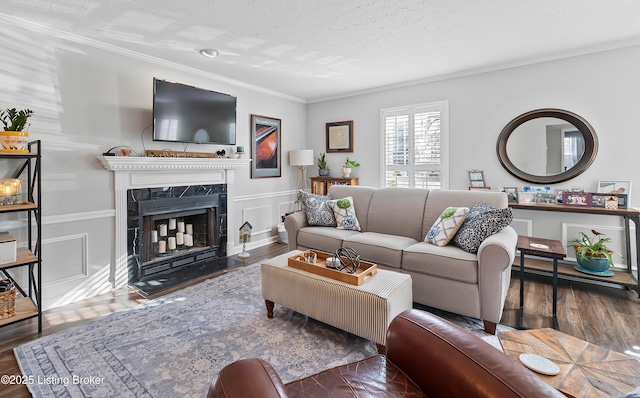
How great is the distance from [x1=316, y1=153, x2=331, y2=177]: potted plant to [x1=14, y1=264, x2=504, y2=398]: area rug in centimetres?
293

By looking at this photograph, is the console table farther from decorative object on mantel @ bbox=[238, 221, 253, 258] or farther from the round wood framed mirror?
decorative object on mantel @ bbox=[238, 221, 253, 258]

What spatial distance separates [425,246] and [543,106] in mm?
2337

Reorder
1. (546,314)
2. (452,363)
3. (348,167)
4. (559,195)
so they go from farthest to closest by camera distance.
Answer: (348,167), (559,195), (546,314), (452,363)

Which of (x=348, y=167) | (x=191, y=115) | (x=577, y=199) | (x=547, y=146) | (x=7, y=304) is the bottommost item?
(x=7, y=304)

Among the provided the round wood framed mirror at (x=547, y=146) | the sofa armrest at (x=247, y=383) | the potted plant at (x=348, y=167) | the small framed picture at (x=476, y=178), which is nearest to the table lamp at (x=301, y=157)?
the potted plant at (x=348, y=167)

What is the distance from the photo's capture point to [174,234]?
154 inches

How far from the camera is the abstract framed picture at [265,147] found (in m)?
4.74

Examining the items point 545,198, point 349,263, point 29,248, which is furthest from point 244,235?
point 545,198

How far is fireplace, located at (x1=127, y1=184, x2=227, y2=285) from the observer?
3352 millimetres

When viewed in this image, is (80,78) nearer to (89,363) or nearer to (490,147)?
(89,363)

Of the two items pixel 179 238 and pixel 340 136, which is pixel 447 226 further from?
pixel 179 238

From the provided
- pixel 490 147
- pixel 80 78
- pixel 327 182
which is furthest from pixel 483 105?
pixel 80 78

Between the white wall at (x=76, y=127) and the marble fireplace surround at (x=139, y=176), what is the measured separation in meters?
0.07

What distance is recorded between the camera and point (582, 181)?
3400 mm
